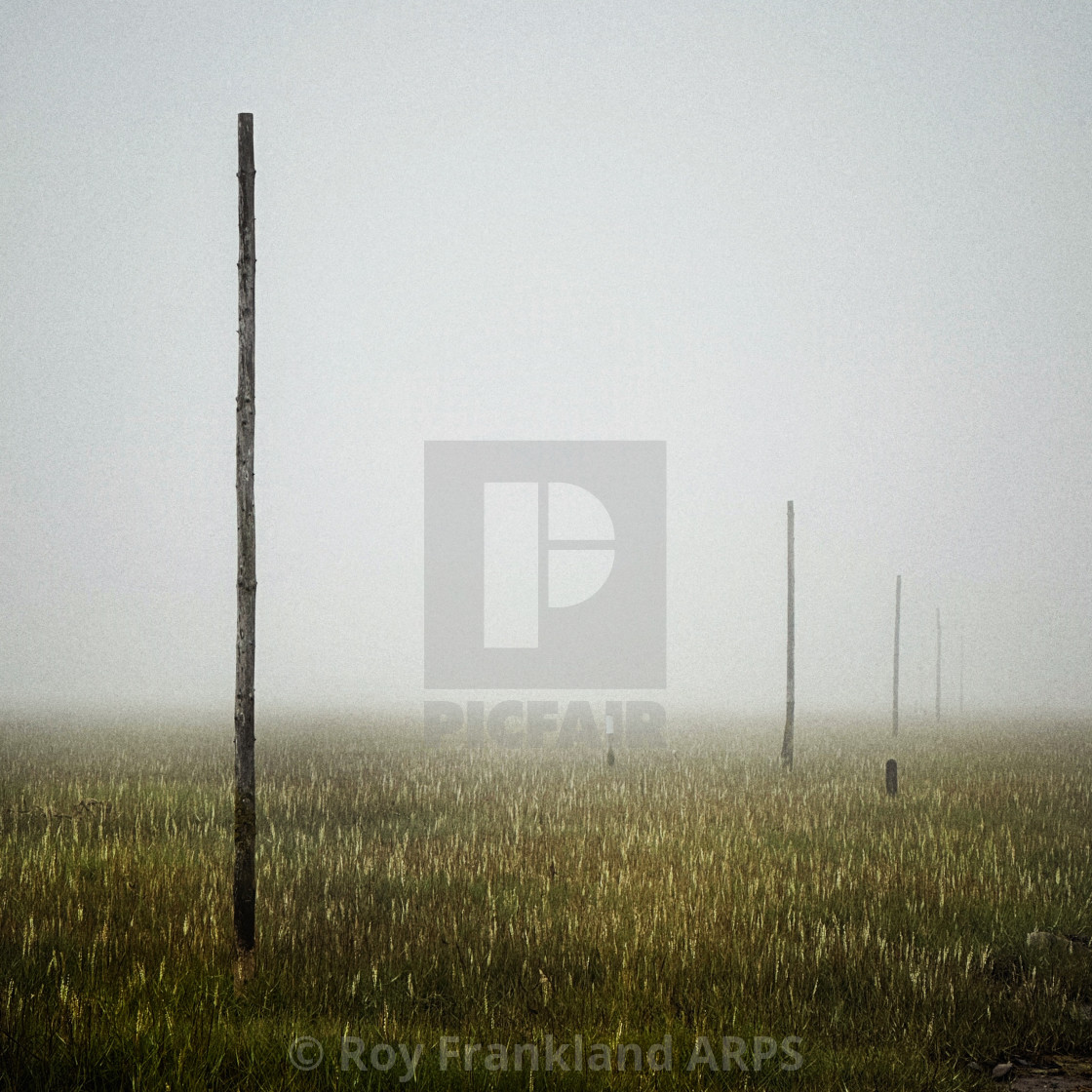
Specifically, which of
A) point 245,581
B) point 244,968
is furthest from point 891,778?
point 245,581

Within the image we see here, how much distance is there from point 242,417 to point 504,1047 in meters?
4.66

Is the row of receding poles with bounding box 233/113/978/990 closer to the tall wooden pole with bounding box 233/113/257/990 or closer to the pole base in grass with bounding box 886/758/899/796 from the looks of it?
the tall wooden pole with bounding box 233/113/257/990

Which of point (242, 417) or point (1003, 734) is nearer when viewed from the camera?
point (242, 417)

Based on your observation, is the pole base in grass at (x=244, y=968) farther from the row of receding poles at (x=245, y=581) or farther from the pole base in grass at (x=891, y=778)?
the pole base in grass at (x=891, y=778)

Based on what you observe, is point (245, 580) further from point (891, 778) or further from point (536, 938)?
point (891, 778)

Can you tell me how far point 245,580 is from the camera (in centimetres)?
615

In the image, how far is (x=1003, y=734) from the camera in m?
40.0

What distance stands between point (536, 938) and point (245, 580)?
390 centimetres

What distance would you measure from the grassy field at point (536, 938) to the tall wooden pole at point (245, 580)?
0.46 m

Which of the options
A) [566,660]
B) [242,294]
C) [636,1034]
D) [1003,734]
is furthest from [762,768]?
[566,660]

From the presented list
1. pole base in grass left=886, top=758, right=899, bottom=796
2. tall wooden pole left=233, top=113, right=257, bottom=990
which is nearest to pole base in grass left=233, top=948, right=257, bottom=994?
tall wooden pole left=233, top=113, right=257, bottom=990

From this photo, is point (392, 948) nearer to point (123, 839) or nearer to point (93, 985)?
point (93, 985)

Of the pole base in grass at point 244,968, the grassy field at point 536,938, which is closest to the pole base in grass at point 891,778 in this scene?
the grassy field at point 536,938

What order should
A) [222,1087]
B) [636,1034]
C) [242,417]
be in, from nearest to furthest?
1. [222,1087]
2. [636,1034]
3. [242,417]
